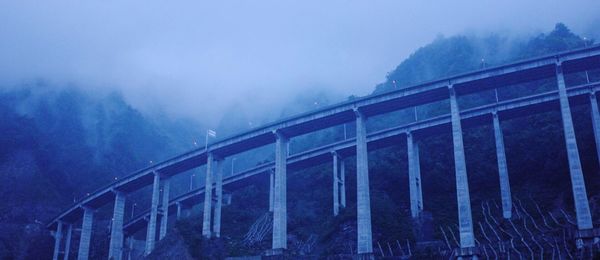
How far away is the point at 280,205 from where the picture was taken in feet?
171

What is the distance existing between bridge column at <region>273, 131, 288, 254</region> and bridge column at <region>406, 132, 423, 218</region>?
1388cm

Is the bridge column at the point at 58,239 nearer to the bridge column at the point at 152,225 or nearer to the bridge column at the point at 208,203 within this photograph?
the bridge column at the point at 152,225

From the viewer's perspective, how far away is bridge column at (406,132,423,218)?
53.8 metres

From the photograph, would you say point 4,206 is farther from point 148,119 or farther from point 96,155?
point 148,119

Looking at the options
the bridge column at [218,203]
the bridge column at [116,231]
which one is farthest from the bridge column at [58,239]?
the bridge column at [218,203]

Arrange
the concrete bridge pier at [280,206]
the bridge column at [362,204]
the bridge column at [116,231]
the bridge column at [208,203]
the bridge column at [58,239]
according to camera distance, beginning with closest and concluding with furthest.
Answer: the bridge column at [362,204] < the concrete bridge pier at [280,206] < the bridge column at [208,203] < the bridge column at [116,231] < the bridge column at [58,239]

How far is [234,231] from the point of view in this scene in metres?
65.4

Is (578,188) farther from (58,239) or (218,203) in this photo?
(58,239)

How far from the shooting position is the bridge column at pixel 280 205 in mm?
50781

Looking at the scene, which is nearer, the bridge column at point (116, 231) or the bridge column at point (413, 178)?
the bridge column at point (413, 178)

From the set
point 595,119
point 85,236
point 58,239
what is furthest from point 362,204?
point 58,239

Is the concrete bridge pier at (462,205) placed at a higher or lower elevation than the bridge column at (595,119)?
lower

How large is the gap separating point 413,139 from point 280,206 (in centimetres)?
1713

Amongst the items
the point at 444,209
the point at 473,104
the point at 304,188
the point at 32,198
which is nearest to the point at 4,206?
the point at 32,198
